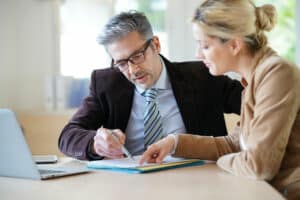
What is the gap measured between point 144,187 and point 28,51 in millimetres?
2438

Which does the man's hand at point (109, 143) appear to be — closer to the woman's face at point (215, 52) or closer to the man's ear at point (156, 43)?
the woman's face at point (215, 52)

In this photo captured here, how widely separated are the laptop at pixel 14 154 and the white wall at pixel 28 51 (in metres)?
2.09

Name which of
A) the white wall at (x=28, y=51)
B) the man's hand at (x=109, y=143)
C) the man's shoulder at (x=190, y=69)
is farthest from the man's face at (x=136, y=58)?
the white wall at (x=28, y=51)

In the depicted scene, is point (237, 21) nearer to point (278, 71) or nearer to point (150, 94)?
point (278, 71)

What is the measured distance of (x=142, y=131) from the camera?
6.61 feet

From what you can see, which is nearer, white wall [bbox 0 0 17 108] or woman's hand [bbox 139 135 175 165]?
woman's hand [bbox 139 135 175 165]

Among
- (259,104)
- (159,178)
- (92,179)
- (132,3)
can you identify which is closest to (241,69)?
(259,104)

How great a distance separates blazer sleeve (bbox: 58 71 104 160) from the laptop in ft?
1.26

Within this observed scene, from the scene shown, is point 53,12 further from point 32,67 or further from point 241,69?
point 241,69

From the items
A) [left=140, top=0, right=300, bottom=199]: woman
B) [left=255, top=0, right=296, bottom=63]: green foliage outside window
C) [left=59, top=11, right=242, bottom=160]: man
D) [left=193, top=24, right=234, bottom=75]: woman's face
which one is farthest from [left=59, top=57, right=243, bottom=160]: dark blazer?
[left=255, top=0, right=296, bottom=63]: green foliage outside window

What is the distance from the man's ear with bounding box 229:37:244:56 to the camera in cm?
146

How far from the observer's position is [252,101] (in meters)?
1.40

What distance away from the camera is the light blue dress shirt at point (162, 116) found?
2.01 metres

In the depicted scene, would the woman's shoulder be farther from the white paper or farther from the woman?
the white paper
